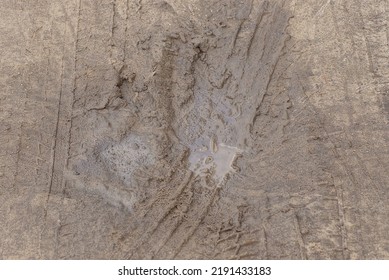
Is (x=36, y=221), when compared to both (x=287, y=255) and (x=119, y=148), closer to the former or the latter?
(x=119, y=148)

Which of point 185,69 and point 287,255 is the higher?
point 185,69

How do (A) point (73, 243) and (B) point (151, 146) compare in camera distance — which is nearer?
(A) point (73, 243)

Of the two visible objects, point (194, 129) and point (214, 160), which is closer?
point (214, 160)

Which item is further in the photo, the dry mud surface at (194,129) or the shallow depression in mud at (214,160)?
the shallow depression in mud at (214,160)

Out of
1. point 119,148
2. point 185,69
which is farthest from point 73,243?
point 185,69

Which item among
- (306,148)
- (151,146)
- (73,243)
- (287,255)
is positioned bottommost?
(73,243)

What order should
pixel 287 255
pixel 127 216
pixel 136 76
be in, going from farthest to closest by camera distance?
pixel 136 76 < pixel 127 216 < pixel 287 255

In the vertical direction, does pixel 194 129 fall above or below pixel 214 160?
above

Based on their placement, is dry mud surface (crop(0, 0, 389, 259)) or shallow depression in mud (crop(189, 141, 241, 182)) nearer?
dry mud surface (crop(0, 0, 389, 259))
